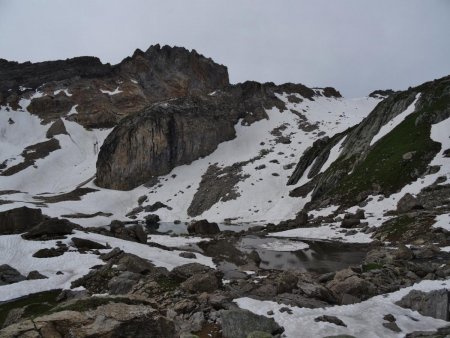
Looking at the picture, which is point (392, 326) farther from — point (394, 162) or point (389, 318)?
point (394, 162)

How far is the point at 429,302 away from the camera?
1608 centimetres

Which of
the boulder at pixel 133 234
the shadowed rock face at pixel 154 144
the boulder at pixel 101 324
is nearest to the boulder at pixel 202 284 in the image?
the boulder at pixel 101 324

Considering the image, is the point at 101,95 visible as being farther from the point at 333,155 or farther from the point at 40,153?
the point at 333,155

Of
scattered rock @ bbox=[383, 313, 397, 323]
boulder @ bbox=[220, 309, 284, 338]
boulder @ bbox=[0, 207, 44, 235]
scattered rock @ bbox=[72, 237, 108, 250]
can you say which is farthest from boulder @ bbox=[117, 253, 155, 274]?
boulder @ bbox=[0, 207, 44, 235]

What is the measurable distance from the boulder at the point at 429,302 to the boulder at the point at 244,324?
6522 millimetres

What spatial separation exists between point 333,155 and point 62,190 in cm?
7924

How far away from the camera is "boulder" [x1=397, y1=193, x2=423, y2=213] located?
133 feet

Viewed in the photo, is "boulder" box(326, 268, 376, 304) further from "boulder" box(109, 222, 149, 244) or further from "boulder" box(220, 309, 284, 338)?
"boulder" box(109, 222, 149, 244)

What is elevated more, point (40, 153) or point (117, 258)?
point (40, 153)

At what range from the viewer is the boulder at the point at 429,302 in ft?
50.8

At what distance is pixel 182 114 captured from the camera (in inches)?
4636

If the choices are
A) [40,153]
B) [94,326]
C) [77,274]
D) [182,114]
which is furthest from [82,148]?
[94,326]

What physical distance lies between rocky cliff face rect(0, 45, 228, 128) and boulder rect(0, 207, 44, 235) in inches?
5104

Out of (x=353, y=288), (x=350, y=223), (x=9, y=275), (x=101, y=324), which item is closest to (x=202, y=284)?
(x=353, y=288)
